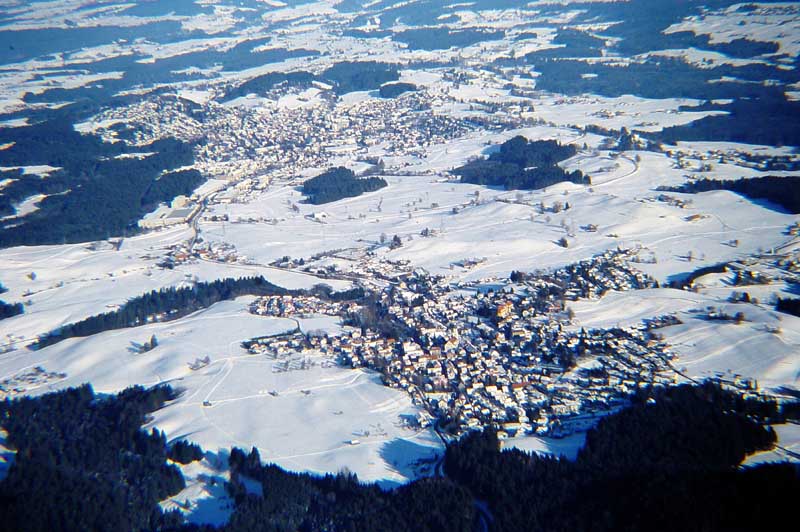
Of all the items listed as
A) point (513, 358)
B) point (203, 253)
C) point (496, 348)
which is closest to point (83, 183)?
point (203, 253)

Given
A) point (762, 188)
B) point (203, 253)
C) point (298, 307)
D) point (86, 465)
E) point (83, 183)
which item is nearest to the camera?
point (86, 465)

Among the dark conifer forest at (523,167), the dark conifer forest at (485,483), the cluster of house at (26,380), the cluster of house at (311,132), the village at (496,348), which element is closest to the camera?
the dark conifer forest at (485,483)

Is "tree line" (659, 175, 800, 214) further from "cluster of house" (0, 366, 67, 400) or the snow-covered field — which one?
"cluster of house" (0, 366, 67, 400)

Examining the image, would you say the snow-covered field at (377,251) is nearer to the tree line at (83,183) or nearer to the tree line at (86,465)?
the tree line at (86,465)

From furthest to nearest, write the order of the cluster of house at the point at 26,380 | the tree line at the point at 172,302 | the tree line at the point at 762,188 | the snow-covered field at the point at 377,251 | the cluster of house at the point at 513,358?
the tree line at the point at 762,188
the tree line at the point at 172,302
the cluster of house at the point at 26,380
the snow-covered field at the point at 377,251
the cluster of house at the point at 513,358

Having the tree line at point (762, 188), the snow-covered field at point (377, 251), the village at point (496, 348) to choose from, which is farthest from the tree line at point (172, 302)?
the tree line at point (762, 188)

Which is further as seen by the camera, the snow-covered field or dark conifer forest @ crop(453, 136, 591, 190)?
dark conifer forest @ crop(453, 136, 591, 190)

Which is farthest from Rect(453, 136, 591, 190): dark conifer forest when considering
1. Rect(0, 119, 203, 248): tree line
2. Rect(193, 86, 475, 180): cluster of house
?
Rect(0, 119, 203, 248): tree line

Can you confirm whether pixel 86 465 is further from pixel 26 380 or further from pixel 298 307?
pixel 298 307
